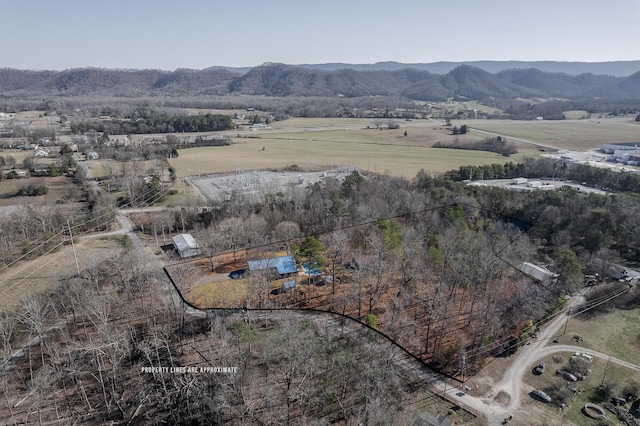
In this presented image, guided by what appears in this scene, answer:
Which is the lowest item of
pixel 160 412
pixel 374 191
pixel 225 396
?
pixel 160 412

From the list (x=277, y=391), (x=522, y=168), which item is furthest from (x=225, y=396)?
(x=522, y=168)

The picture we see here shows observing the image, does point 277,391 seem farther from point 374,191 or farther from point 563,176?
point 563,176

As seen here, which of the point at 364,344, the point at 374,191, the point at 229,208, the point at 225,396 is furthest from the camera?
the point at 374,191

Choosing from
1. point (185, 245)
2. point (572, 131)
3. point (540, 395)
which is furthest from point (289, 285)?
point (572, 131)

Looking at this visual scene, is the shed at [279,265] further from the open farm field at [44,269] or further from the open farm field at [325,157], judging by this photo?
the open farm field at [325,157]

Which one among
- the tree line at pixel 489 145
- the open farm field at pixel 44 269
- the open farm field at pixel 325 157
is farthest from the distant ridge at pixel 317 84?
the open farm field at pixel 44 269

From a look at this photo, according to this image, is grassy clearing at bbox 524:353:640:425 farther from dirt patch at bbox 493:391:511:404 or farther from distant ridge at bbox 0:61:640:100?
distant ridge at bbox 0:61:640:100
